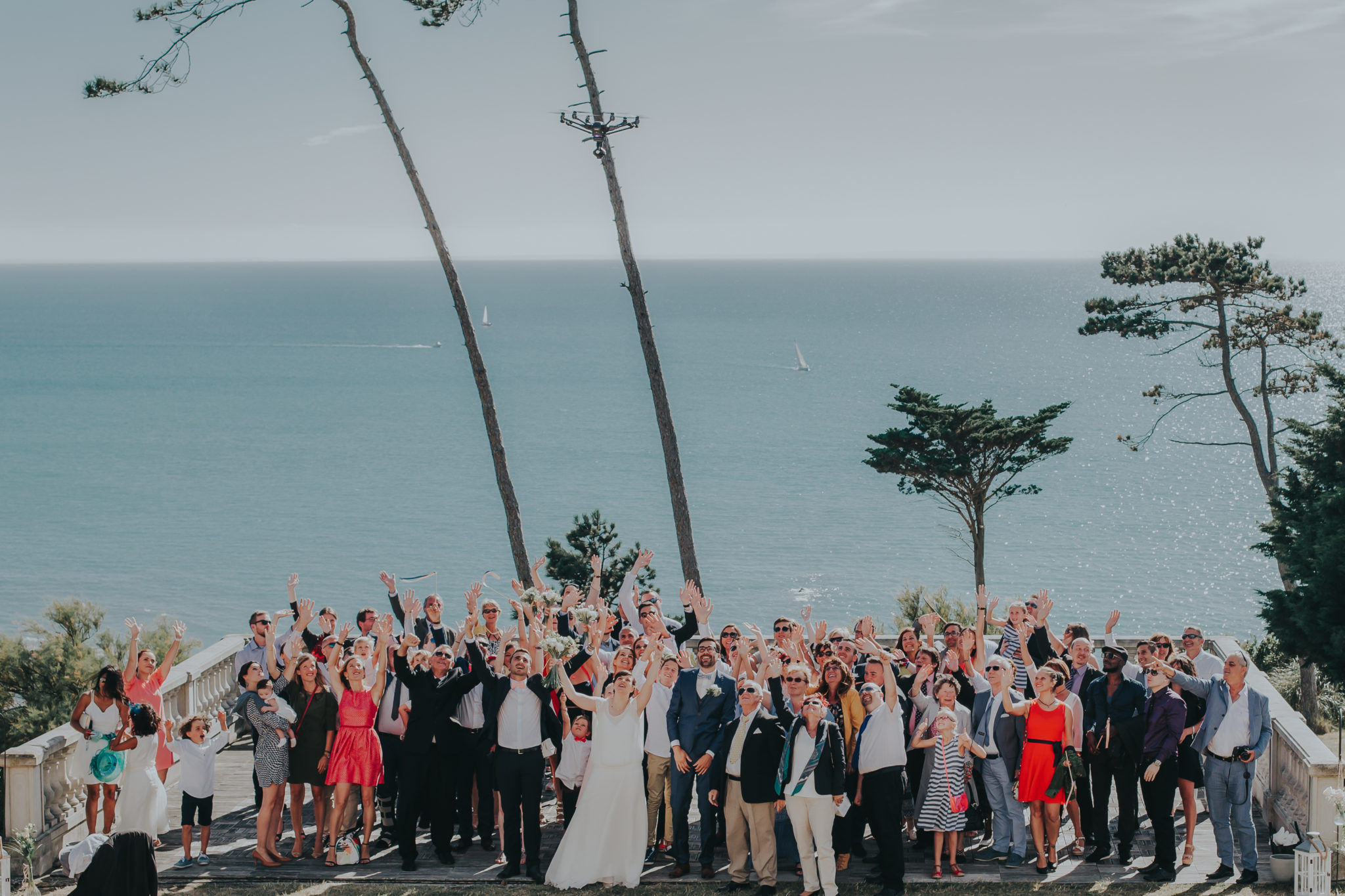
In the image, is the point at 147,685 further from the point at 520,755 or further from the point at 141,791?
the point at 520,755

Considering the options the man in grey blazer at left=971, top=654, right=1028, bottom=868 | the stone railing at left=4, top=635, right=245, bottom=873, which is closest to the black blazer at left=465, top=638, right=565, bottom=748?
the stone railing at left=4, top=635, right=245, bottom=873

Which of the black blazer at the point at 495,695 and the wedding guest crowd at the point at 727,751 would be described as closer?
the wedding guest crowd at the point at 727,751

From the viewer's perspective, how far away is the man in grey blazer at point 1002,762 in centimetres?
904

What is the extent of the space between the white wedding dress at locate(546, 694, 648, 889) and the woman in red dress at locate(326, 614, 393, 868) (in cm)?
154

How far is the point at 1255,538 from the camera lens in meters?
63.8

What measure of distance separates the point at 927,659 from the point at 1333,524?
658 centimetres

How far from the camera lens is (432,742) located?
30.6 feet

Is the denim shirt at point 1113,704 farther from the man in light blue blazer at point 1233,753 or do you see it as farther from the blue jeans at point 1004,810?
the blue jeans at point 1004,810

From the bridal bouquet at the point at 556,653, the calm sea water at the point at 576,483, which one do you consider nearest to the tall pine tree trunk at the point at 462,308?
the bridal bouquet at the point at 556,653

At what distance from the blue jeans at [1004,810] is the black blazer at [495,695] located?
131 inches

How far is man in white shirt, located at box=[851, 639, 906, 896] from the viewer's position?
8539 millimetres

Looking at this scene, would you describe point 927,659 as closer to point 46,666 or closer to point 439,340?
point 46,666

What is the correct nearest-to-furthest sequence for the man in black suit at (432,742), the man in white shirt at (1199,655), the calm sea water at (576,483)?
the man in black suit at (432,742) → the man in white shirt at (1199,655) → the calm sea water at (576,483)

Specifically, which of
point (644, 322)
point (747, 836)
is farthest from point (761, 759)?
point (644, 322)
